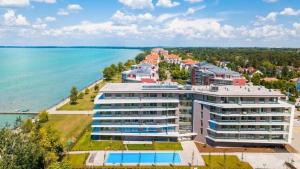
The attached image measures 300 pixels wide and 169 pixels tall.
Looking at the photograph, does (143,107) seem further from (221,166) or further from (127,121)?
(221,166)

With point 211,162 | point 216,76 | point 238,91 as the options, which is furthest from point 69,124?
point 216,76

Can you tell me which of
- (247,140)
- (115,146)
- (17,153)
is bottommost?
(115,146)

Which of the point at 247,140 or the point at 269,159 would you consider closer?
the point at 269,159

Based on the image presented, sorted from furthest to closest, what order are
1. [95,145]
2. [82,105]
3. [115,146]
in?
[82,105], [95,145], [115,146]

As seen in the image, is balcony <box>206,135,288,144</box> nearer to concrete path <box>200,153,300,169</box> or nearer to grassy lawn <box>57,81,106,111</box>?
concrete path <box>200,153,300,169</box>

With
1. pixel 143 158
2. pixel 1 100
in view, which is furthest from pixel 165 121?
pixel 1 100

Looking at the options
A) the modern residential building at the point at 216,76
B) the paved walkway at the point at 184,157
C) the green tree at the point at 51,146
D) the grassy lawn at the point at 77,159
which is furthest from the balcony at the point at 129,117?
the modern residential building at the point at 216,76

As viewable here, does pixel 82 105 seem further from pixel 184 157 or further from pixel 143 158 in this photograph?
pixel 184 157
